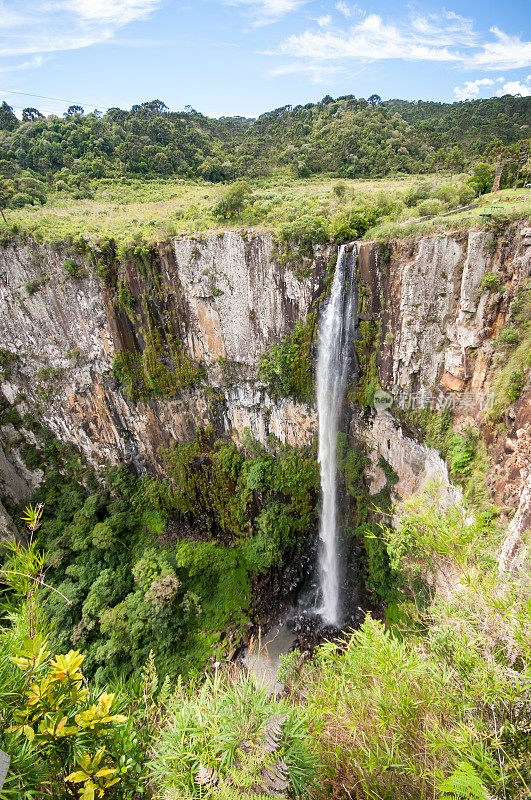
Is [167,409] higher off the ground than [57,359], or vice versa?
[57,359]

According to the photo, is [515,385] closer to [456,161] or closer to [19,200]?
[456,161]

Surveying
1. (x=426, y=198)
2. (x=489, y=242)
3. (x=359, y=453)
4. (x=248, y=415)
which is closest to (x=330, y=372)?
(x=359, y=453)

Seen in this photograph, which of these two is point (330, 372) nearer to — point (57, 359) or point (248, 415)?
point (248, 415)

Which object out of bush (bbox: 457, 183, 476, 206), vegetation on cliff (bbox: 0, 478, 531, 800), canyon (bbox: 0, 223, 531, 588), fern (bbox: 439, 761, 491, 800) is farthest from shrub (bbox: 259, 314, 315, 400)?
fern (bbox: 439, 761, 491, 800)

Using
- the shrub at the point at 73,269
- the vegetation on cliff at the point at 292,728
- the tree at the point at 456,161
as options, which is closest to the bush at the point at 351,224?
the shrub at the point at 73,269

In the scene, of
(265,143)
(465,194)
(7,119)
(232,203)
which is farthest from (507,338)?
(7,119)

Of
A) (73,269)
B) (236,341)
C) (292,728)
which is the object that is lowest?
(292,728)
